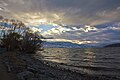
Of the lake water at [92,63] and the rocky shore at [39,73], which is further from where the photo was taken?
the lake water at [92,63]

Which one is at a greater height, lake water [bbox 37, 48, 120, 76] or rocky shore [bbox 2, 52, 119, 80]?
rocky shore [bbox 2, 52, 119, 80]

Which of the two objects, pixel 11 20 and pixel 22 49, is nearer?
pixel 11 20

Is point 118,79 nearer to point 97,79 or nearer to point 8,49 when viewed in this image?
point 97,79

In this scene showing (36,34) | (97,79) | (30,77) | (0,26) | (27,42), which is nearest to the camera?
(30,77)

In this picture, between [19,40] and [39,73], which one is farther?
[19,40]

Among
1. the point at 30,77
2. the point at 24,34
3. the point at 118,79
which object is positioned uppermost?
the point at 24,34

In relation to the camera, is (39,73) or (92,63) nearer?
(39,73)

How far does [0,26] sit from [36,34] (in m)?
24.9

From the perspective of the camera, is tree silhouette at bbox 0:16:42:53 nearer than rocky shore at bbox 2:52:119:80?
No

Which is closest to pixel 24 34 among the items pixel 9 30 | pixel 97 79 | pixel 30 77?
pixel 9 30

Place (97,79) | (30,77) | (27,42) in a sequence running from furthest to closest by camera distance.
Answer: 1. (27,42)
2. (97,79)
3. (30,77)

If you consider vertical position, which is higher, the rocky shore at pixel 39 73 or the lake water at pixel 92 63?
the rocky shore at pixel 39 73

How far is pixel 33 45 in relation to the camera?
302 feet

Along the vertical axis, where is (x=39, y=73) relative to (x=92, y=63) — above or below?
above
